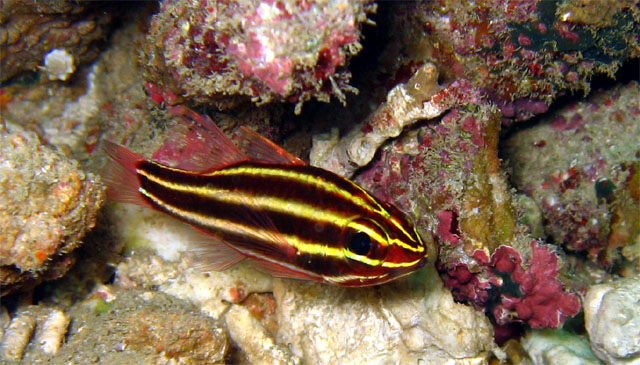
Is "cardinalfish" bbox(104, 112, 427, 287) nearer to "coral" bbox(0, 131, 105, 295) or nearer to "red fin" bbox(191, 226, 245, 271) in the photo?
"red fin" bbox(191, 226, 245, 271)

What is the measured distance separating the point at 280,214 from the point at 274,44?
1.11 m

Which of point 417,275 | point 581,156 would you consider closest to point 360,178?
point 417,275

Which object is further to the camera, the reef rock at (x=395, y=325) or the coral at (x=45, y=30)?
the coral at (x=45, y=30)

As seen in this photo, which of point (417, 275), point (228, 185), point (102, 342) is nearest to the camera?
point (228, 185)

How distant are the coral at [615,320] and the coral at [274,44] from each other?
113 inches

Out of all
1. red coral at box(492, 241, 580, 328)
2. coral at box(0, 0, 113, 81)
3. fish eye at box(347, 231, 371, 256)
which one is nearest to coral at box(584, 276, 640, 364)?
red coral at box(492, 241, 580, 328)

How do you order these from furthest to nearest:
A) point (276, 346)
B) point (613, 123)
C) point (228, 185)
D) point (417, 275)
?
point (613, 123) → point (276, 346) → point (417, 275) → point (228, 185)

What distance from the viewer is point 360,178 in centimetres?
401

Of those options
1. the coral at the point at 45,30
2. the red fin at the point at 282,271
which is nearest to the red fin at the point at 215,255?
the red fin at the point at 282,271

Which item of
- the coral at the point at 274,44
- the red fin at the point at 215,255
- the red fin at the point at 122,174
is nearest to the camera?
the coral at the point at 274,44

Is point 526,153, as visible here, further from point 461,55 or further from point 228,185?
point 228,185

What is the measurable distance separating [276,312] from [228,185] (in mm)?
1974

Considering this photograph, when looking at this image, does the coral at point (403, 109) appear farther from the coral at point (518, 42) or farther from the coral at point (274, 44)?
the coral at point (274, 44)

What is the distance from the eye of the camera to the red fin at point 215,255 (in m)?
3.17
